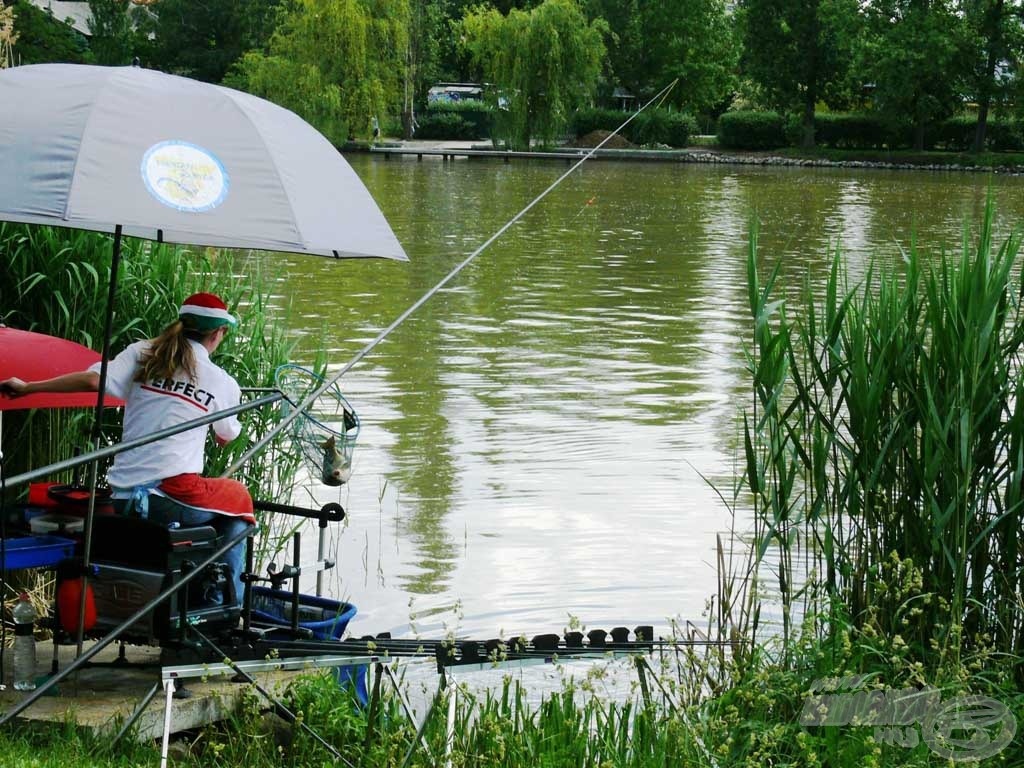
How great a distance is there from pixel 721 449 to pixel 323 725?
604 centimetres

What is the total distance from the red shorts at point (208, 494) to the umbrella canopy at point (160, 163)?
75 centimetres

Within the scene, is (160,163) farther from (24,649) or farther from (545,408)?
(545,408)

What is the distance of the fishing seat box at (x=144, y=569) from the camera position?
446 cm

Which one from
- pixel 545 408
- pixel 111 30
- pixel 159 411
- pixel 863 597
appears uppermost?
pixel 111 30

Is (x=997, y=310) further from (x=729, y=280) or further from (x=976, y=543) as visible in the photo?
(x=729, y=280)

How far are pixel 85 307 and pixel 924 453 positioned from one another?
346cm

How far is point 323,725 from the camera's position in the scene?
4812 mm

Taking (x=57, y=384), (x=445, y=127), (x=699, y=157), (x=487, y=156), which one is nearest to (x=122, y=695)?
(x=57, y=384)

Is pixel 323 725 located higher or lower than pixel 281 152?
lower

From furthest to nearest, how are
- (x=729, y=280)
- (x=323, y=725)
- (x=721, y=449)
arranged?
(x=729, y=280) < (x=721, y=449) < (x=323, y=725)

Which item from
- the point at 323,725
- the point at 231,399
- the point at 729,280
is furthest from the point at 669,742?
the point at 729,280

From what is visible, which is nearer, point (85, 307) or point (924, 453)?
point (924, 453)

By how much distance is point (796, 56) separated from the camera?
6159 centimetres

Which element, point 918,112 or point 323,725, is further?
point 918,112
